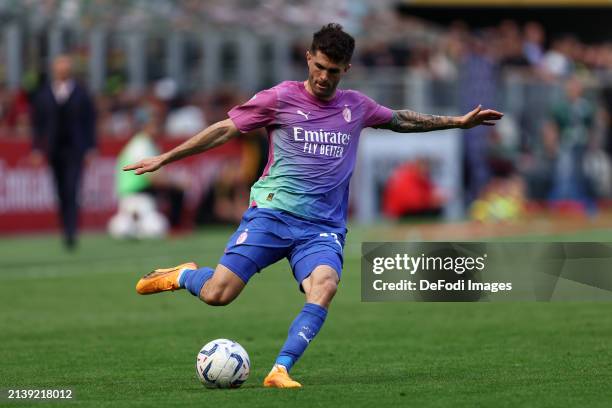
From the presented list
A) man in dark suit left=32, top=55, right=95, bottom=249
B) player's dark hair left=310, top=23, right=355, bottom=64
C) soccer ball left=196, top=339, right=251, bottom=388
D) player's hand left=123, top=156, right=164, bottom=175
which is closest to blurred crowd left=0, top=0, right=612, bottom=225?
man in dark suit left=32, top=55, right=95, bottom=249

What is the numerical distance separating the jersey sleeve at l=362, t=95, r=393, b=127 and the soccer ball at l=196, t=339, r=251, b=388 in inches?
70.3

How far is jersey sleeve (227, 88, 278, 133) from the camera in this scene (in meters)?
9.53

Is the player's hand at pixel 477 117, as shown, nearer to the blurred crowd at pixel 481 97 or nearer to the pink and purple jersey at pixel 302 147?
the pink and purple jersey at pixel 302 147

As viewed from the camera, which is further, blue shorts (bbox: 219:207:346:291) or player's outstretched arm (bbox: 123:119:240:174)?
blue shorts (bbox: 219:207:346:291)

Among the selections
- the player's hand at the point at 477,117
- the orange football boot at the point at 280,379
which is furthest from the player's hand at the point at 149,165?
the player's hand at the point at 477,117

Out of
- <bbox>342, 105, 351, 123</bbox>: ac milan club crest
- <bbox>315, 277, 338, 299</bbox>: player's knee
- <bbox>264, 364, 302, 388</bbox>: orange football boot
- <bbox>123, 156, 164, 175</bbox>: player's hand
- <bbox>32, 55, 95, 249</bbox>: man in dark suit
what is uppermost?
<bbox>342, 105, 351, 123</bbox>: ac milan club crest

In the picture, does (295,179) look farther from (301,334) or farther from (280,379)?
(280,379)

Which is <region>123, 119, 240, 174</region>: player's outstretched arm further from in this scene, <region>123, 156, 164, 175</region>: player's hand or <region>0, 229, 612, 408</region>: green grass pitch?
<region>0, 229, 612, 408</region>: green grass pitch

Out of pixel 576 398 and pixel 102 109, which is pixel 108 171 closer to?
pixel 102 109

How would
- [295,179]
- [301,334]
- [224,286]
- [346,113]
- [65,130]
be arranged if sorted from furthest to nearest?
[65,130] → [346,113] → [295,179] → [224,286] → [301,334]

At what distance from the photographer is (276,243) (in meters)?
9.55

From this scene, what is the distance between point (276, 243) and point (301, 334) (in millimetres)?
748

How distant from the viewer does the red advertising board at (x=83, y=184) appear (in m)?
23.4

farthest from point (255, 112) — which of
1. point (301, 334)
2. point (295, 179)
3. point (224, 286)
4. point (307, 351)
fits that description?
point (307, 351)
